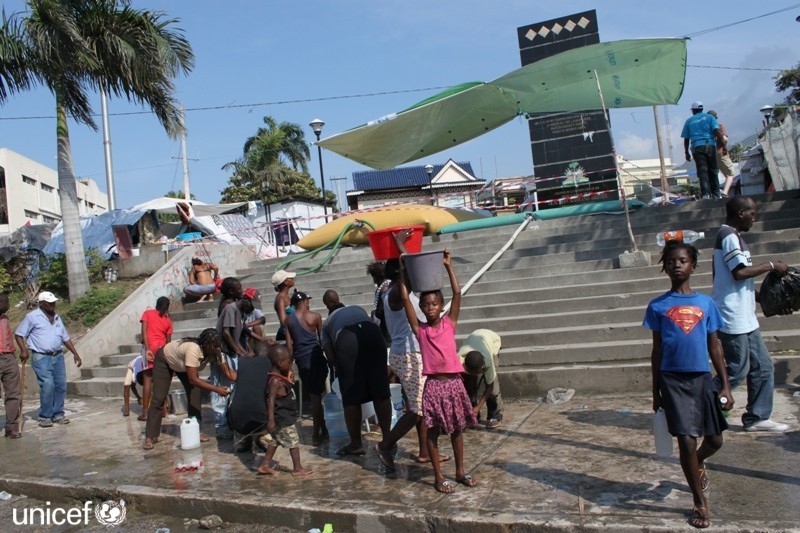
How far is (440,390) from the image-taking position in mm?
4508

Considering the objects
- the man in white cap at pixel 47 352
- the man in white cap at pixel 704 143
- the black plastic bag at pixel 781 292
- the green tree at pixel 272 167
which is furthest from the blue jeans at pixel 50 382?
the green tree at pixel 272 167

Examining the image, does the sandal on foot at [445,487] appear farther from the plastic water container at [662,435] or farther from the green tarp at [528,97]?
the green tarp at [528,97]

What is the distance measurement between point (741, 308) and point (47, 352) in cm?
776

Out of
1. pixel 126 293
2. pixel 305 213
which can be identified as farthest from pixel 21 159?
pixel 126 293

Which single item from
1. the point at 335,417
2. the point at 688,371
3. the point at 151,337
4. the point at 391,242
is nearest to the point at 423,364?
the point at 391,242

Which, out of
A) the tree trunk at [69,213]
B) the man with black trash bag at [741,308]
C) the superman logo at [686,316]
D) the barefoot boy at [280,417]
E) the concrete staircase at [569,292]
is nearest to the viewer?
the superman logo at [686,316]

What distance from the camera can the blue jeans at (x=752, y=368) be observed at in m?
4.76

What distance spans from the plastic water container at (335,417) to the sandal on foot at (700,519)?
146 inches

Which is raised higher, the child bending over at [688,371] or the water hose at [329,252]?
the water hose at [329,252]

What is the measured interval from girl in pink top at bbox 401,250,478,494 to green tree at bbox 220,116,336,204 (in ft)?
103

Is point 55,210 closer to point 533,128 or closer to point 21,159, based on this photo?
point 21,159

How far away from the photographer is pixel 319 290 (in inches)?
471

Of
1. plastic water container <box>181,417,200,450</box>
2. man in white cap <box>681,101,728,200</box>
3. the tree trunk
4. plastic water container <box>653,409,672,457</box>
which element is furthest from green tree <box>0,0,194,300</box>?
plastic water container <box>653,409,672,457</box>

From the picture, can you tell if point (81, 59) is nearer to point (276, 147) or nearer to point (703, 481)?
point (703, 481)
